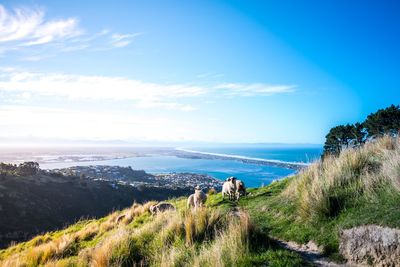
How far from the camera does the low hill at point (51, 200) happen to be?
132ft

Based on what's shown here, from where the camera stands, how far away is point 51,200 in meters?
53.7

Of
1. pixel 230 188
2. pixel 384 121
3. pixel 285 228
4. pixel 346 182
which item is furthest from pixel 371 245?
pixel 384 121

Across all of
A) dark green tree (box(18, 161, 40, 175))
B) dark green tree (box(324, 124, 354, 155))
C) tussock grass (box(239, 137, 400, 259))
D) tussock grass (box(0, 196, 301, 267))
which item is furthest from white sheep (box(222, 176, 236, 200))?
dark green tree (box(18, 161, 40, 175))

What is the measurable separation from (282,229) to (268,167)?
111 meters

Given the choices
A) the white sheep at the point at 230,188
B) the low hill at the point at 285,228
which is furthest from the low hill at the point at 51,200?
the low hill at the point at 285,228

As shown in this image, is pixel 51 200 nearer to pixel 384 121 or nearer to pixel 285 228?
pixel 384 121

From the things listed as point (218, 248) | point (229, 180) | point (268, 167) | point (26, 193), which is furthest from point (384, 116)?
point (268, 167)

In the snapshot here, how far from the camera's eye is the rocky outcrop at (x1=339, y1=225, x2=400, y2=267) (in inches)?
211

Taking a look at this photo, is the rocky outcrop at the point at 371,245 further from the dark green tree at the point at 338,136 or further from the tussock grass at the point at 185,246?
the dark green tree at the point at 338,136

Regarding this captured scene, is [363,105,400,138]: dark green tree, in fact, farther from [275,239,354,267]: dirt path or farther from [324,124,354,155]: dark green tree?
[275,239,354,267]: dirt path

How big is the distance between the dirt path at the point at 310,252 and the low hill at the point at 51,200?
3129 cm

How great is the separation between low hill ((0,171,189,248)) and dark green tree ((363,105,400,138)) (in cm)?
3143

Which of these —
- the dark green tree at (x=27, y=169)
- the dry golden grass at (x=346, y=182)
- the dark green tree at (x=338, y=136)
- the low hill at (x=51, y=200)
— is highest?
the dark green tree at (x=338, y=136)

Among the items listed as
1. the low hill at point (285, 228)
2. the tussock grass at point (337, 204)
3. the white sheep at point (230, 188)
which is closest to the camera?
the low hill at point (285, 228)
